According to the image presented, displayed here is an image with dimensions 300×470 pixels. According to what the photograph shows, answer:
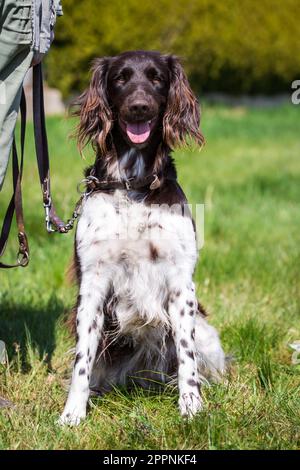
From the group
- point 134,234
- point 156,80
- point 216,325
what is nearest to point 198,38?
point 216,325

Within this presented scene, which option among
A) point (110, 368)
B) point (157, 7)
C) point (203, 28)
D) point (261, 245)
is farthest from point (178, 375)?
point (203, 28)

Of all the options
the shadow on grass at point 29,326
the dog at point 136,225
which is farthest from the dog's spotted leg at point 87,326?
the shadow on grass at point 29,326

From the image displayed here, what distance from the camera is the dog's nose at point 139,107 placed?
Result: 345 centimetres

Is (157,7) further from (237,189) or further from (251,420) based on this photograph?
(251,420)

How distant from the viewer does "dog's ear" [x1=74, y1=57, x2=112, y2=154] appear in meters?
3.70

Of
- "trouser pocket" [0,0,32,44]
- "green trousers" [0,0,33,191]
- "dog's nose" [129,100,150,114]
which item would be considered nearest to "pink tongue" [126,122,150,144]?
"dog's nose" [129,100,150,114]

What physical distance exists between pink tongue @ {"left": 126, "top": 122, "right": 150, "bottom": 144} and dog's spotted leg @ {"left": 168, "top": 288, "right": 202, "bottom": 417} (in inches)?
27.4

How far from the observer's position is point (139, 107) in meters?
3.46

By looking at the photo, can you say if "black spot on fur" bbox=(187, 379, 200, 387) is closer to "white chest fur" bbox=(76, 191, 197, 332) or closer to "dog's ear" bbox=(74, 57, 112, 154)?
"white chest fur" bbox=(76, 191, 197, 332)

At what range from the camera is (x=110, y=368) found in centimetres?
397

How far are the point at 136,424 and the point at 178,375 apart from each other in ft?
1.68

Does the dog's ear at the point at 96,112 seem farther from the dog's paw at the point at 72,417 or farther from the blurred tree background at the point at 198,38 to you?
the blurred tree background at the point at 198,38

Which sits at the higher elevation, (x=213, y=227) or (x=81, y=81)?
(x=81, y=81)

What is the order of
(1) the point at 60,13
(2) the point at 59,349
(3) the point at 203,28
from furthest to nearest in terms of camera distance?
(3) the point at 203,28, (2) the point at 59,349, (1) the point at 60,13
